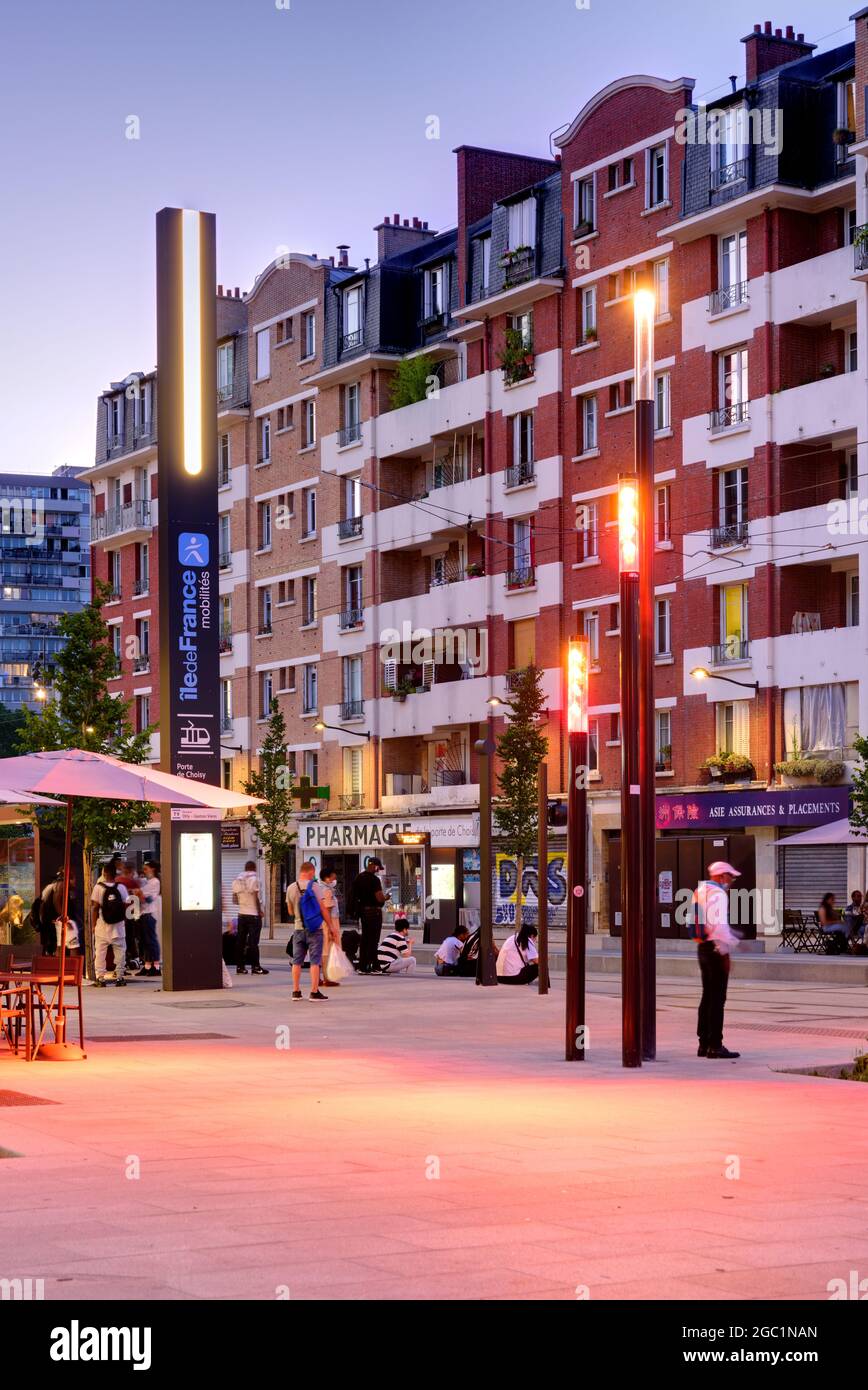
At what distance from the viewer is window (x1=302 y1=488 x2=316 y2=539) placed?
6700 cm

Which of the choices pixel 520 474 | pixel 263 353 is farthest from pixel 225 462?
pixel 520 474

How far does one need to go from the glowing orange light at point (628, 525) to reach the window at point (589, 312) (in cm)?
3723

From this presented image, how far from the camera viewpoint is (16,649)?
7712 inches

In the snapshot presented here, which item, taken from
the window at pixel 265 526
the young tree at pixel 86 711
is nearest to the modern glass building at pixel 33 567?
the window at pixel 265 526

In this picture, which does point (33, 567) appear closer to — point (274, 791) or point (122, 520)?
point (122, 520)

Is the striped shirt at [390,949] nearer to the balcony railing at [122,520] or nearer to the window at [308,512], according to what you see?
the window at [308,512]

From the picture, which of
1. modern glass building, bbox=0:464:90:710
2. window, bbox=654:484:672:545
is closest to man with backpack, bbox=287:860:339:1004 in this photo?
window, bbox=654:484:672:545

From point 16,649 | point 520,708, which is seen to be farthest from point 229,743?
point 16,649

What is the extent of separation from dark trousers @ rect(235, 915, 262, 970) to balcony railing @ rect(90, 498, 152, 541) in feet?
156

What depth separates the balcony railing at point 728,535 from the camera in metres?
47.1

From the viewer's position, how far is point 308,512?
6731 cm

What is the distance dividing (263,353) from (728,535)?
27.6 metres

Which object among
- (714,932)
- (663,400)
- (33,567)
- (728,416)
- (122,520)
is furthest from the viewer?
(33,567)
